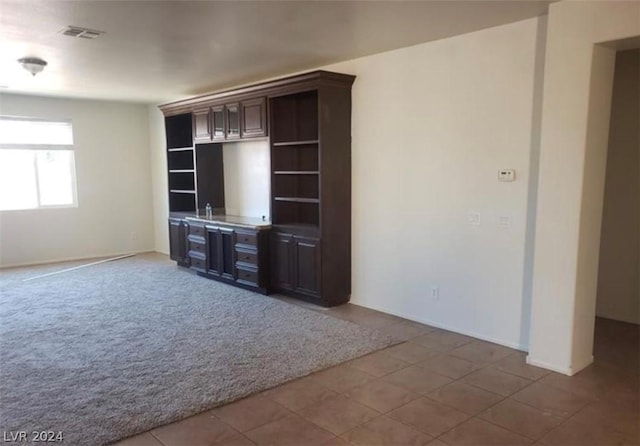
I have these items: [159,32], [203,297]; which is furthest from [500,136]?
[203,297]

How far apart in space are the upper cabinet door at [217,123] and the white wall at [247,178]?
365 millimetres

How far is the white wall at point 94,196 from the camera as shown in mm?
7215

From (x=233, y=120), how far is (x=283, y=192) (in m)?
1.13

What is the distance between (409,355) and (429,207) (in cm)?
136

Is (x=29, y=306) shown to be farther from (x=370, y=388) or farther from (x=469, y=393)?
(x=469, y=393)

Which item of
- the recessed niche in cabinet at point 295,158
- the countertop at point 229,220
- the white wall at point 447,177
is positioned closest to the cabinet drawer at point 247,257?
the countertop at point 229,220

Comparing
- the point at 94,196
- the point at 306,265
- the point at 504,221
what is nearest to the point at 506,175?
the point at 504,221

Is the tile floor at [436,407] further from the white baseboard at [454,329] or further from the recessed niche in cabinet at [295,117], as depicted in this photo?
the recessed niche in cabinet at [295,117]

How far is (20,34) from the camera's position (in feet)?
12.3

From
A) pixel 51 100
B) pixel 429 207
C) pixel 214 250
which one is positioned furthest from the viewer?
pixel 51 100

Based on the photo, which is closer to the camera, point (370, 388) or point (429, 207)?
point (370, 388)

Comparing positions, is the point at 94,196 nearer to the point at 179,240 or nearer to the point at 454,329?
the point at 179,240

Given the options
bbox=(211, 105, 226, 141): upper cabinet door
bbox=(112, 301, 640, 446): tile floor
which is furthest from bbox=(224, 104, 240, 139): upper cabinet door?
bbox=(112, 301, 640, 446): tile floor

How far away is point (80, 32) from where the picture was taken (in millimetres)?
3727
